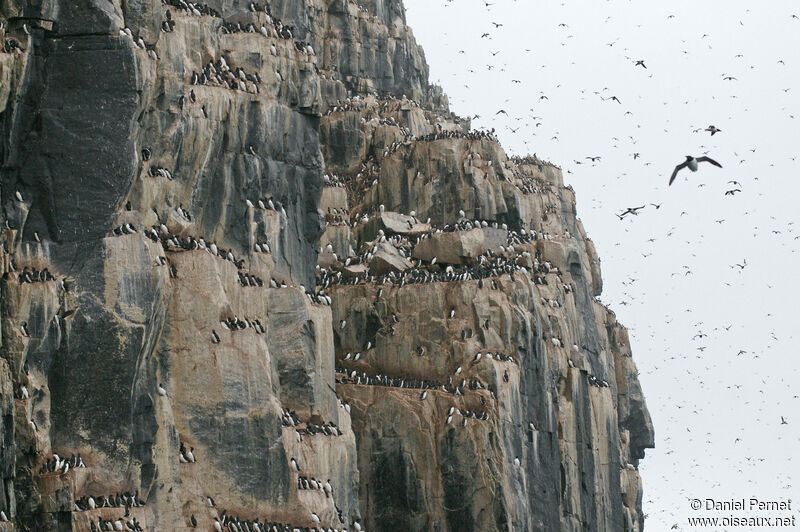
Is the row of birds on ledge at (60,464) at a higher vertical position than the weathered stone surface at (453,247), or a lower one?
lower

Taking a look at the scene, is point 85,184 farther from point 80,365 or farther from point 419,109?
point 419,109

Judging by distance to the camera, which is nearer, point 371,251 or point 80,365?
point 80,365

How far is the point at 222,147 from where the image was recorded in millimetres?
49625

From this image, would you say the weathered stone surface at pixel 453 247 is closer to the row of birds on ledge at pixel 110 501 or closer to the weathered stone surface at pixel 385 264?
the weathered stone surface at pixel 385 264

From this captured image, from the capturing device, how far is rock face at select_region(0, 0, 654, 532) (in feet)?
132

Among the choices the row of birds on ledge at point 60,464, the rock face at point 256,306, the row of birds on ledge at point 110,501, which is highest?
the rock face at point 256,306

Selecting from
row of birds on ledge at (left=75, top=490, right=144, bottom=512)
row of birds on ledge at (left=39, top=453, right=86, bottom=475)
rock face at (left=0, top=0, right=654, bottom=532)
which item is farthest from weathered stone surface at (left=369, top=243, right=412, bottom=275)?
row of birds on ledge at (left=39, top=453, right=86, bottom=475)

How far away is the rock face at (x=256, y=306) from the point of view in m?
40.2

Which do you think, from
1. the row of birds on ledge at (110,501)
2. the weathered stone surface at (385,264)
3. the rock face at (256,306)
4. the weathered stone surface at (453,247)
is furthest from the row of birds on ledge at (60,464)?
the weathered stone surface at (453,247)

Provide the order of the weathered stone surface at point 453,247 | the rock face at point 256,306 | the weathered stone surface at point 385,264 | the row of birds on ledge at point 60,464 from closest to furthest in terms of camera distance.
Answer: the row of birds on ledge at point 60,464 → the rock face at point 256,306 → the weathered stone surface at point 385,264 → the weathered stone surface at point 453,247

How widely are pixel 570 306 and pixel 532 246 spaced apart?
379cm

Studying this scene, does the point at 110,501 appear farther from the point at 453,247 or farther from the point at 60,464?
the point at 453,247

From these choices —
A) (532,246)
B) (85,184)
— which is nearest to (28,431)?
(85,184)

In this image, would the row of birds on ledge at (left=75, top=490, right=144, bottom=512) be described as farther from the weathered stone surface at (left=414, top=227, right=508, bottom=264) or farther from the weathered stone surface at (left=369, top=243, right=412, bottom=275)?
the weathered stone surface at (left=414, top=227, right=508, bottom=264)
